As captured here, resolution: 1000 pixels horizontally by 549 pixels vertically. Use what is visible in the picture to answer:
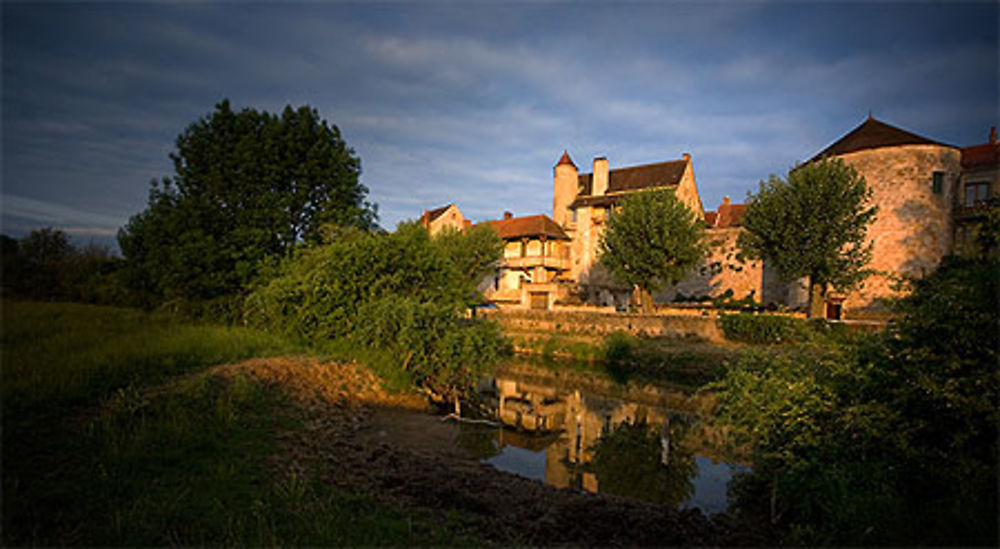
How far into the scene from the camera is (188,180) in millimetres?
16078

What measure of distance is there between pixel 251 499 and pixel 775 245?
82.5 feet

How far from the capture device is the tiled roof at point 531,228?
3903cm

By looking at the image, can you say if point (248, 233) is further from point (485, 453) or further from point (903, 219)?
point (903, 219)

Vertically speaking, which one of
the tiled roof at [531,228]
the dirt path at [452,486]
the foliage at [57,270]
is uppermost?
the tiled roof at [531,228]

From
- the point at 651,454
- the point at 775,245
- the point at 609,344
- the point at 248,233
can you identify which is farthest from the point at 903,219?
the point at 248,233

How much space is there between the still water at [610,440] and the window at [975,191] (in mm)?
24904

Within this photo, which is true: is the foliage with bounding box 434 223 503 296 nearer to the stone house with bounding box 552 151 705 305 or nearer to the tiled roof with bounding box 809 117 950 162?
the stone house with bounding box 552 151 705 305

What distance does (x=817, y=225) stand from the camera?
21.6 meters

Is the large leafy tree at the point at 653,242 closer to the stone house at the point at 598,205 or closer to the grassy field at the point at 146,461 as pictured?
the stone house at the point at 598,205

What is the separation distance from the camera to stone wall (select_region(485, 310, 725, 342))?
23.5 metres

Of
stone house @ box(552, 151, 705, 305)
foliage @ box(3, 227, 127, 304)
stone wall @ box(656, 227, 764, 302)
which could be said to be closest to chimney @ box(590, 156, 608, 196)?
stone house @ box(552, 151, 705, 305)

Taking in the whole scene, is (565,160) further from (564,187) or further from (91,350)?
(91,350)

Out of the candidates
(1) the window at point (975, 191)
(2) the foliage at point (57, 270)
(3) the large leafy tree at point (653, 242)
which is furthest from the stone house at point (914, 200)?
(2) the foliage at point (57, 270)

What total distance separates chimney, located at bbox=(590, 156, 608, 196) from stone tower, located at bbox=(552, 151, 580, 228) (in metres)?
2.28
